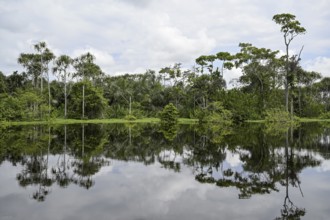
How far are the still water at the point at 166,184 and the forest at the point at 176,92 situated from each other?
25800mm

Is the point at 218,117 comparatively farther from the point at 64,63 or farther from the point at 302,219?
the point at 302,219

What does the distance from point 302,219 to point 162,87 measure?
52.9 metres

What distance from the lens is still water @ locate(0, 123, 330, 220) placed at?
242 inches

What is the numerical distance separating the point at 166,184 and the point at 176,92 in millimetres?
45474

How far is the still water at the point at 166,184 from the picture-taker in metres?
6.13

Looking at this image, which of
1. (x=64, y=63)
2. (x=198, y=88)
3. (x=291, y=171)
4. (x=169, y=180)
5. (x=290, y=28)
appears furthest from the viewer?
(x=198, y=88)

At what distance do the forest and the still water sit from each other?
25800mm

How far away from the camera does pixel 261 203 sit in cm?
656

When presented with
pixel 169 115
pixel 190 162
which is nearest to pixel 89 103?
pixel 169 115

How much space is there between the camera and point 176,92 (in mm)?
53562

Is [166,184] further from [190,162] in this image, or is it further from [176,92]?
[176,92]

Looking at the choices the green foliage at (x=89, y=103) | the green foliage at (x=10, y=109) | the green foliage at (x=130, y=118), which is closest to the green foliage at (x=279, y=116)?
the green foliage at (x=130, y=118)

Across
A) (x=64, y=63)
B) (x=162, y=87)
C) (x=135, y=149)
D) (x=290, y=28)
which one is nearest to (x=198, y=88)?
(x=162, y=87)

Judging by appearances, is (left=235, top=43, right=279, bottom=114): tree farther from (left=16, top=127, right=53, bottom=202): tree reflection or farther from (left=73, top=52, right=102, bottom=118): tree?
(left=16, top=127, right=53, bottom=202): tree reflection
